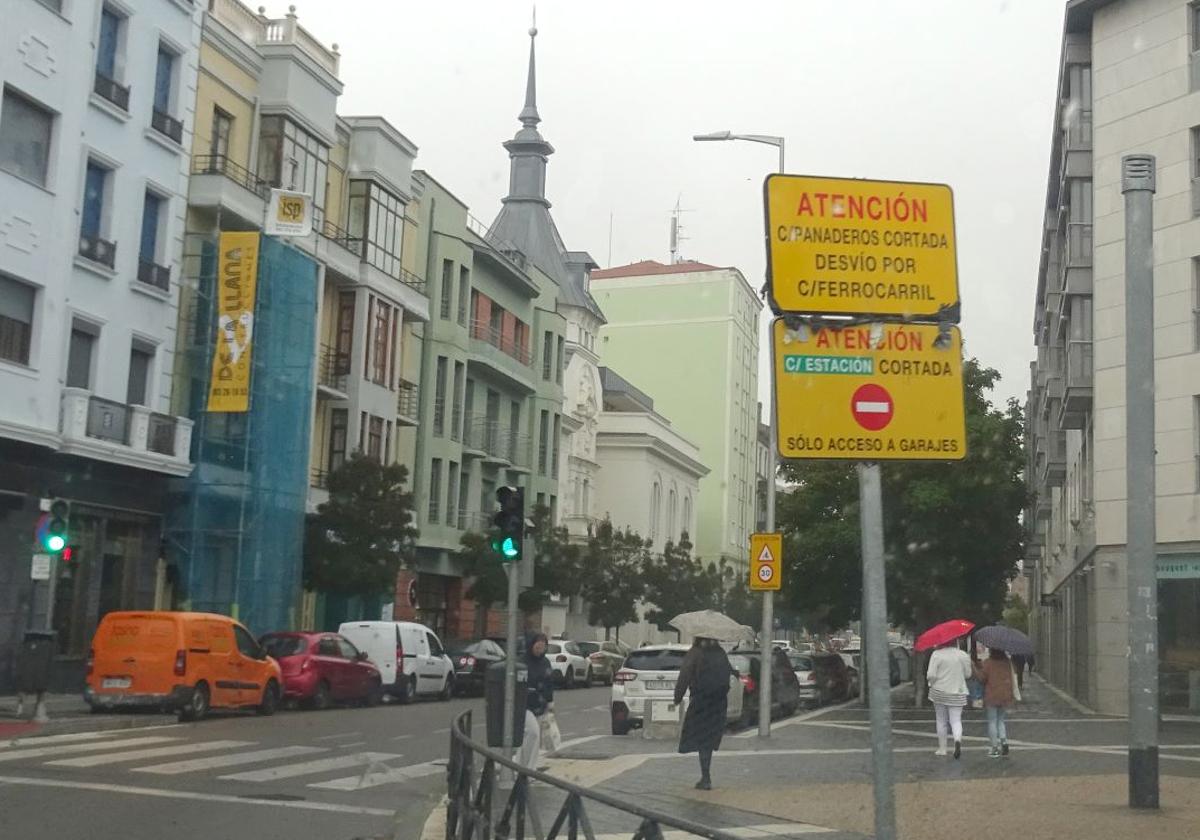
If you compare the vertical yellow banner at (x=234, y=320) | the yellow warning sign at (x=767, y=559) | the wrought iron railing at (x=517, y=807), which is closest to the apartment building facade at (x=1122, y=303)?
the yellow warning sign at (x=767, y=559)

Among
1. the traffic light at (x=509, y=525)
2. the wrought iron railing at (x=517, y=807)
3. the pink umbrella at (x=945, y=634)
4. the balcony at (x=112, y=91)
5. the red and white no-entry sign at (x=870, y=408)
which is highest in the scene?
the balcony at (x=112, y=91)

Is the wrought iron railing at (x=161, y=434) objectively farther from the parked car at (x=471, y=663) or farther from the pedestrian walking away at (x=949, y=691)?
the pedestrian walking away at (x=949, y=691)

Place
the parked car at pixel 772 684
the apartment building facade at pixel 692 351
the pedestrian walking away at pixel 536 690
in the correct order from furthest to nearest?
the apartment building facade at pixel 692 351 → the parked car at pixel 772 684 → the pedestrian walking away at pixel 536 690

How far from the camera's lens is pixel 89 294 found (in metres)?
31.9

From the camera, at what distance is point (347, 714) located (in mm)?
29703

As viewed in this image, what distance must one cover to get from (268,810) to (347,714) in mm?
15682

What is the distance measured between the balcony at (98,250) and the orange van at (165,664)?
9.36m

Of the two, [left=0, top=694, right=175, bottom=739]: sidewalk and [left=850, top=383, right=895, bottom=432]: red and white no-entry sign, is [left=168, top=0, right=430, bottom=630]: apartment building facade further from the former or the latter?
[left=850, top=383, right=895, bottom=432]: red and white no-entry sign

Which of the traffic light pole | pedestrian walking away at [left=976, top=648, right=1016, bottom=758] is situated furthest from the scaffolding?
the traffic light pole

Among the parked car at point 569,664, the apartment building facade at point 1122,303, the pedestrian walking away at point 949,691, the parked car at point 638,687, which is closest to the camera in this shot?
the pedestrian walking away at point 949,691

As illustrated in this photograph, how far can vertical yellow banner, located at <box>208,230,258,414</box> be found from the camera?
116ft

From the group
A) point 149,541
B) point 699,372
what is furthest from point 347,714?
point 699,372

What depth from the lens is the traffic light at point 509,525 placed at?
1716 cm

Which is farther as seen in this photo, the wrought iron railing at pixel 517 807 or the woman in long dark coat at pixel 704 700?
the woman in long dark coat at pixel 704 700
